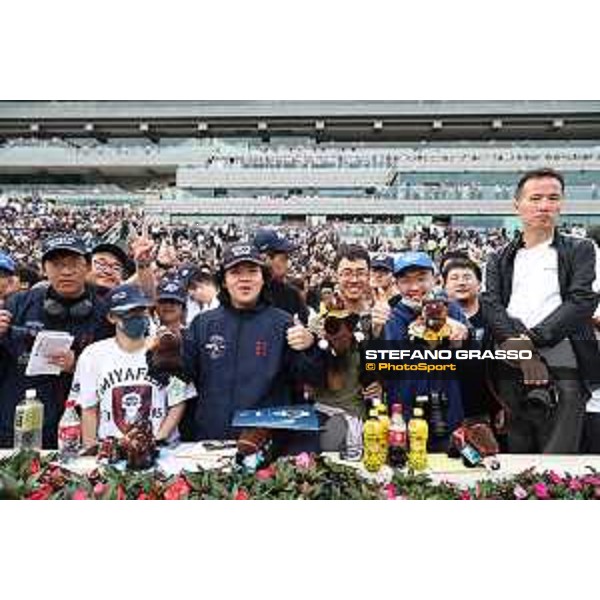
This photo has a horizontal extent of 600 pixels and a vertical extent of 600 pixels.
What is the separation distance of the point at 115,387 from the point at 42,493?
585mm

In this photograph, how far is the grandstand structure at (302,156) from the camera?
10.6 ft

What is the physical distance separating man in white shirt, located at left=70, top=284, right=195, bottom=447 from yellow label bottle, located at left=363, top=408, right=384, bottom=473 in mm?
899

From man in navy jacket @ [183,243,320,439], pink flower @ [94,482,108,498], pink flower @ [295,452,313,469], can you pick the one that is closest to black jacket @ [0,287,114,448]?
pink flower @ [94,482,108,498]

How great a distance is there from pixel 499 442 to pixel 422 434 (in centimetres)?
41

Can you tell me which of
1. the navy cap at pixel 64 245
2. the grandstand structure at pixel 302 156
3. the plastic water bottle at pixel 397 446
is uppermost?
the grandstand structure at pixel 302 156

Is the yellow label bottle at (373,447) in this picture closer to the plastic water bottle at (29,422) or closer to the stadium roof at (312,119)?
the stadium roof at (312,119)

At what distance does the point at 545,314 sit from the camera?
3191 millimetres

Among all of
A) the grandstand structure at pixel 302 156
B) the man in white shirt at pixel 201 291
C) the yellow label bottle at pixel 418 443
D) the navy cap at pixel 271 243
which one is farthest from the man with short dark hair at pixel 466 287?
the man in white shirt at pixel 201 291

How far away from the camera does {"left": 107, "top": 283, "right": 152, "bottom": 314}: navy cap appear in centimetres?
323

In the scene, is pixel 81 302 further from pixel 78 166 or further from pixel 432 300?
pixel 432 300

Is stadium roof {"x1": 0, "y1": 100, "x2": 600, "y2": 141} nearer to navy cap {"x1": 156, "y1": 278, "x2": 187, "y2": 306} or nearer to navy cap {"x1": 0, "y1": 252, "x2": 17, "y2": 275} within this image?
navy cap {"x1": 0, "y1": 252, "x2": 17, "y2": 275}

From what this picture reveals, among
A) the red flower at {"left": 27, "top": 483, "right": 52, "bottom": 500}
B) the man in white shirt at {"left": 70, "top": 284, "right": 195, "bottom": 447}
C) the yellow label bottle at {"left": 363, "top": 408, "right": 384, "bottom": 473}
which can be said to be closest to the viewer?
the red flower at {"left": 27, "top": 483, "right": 52, "bottom": 500}

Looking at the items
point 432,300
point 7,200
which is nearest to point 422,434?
point 432,300
